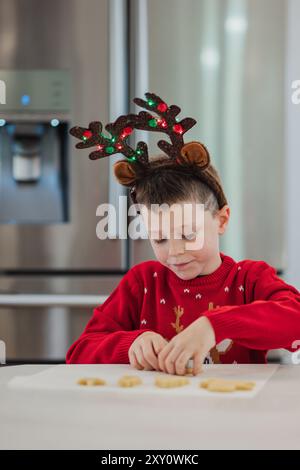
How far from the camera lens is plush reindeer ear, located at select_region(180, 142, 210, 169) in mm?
1266

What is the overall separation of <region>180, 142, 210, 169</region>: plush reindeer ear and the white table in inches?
18.7

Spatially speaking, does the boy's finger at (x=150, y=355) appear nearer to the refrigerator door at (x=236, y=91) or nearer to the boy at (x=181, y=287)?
the boy at (x=181, y=287)

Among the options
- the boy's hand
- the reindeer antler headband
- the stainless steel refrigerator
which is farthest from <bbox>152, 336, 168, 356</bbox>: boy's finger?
the stainless steel refrigerator

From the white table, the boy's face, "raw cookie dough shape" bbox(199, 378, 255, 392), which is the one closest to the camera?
the white table

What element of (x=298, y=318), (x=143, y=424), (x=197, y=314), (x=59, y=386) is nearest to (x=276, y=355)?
(x=197, y=314)

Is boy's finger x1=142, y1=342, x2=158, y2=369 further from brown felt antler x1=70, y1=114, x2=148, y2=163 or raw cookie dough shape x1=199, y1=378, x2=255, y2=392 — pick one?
brown felt antler x1=70, y1=114, x2=148, y2=163

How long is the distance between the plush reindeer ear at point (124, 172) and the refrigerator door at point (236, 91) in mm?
832

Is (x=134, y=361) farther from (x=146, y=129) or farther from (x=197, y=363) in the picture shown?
(x=146, y=129)

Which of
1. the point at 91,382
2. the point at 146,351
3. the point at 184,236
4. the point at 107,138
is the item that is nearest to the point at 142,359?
the point at 146,351

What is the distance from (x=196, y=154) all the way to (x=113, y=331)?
1.27ft

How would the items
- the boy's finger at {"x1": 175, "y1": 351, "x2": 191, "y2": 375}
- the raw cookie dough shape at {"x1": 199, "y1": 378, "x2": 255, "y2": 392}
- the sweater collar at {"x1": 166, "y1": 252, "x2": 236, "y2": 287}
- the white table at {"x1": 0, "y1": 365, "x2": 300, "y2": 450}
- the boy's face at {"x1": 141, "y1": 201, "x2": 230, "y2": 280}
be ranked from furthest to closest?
the sweater collar at {"x1": 166, "y1": 252, "x2": 236, "y2": 287} < the boy's face at {"x1": 141, "y1": 201, "x2": 230, "y2": 280} < the boy's finger at {"x1": 175, "y1": 351, "x2": 191, "y2": 375} < the raw cookie dough shape at {"x1": 199, "y1": 378, "x2": 255, "y2": 392} < the white table at {"x1": 0, "y1": 365, "x2": 300, "y2": 450}

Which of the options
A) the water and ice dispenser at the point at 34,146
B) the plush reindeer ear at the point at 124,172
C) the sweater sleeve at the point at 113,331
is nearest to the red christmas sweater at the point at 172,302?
the sweater sleeve at the point at 113,331

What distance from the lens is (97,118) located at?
7.22 ft

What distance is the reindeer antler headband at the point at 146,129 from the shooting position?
1228 mm
